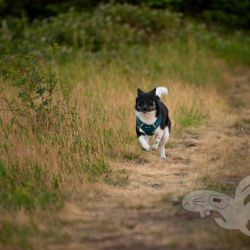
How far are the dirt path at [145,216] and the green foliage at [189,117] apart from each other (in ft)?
8.83

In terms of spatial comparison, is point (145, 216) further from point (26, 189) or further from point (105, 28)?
point (105, 28)

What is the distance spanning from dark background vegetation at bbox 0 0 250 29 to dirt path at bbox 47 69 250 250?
549 inches

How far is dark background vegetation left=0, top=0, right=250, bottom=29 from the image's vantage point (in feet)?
75.0

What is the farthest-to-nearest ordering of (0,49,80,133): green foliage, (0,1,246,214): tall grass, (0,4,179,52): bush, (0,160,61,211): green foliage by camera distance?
(0,4,179,52): bush < (0,49,80,133): green foliage < (0,1,246,214): tall grass < (0,160,61,211): green foliage

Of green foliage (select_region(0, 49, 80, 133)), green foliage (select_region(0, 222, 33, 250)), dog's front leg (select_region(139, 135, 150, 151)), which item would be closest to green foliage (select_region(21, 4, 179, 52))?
green foliage (select_region(0, 49, 80, 133))

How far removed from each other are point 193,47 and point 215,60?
85 centimetres

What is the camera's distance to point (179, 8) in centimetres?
2525

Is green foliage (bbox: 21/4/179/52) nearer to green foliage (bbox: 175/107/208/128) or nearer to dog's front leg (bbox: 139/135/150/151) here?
green foliage (bbox: 175/107/208/128)

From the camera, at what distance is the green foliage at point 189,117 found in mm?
12564

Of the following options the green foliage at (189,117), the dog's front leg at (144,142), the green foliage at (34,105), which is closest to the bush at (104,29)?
the green foliage at (189,117)

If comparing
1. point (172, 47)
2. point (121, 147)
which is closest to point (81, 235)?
point (121, 147)

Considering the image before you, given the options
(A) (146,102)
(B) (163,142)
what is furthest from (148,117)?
(B) (163,142)

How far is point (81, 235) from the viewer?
6.37m

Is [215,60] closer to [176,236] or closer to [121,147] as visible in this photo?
[121,147]
